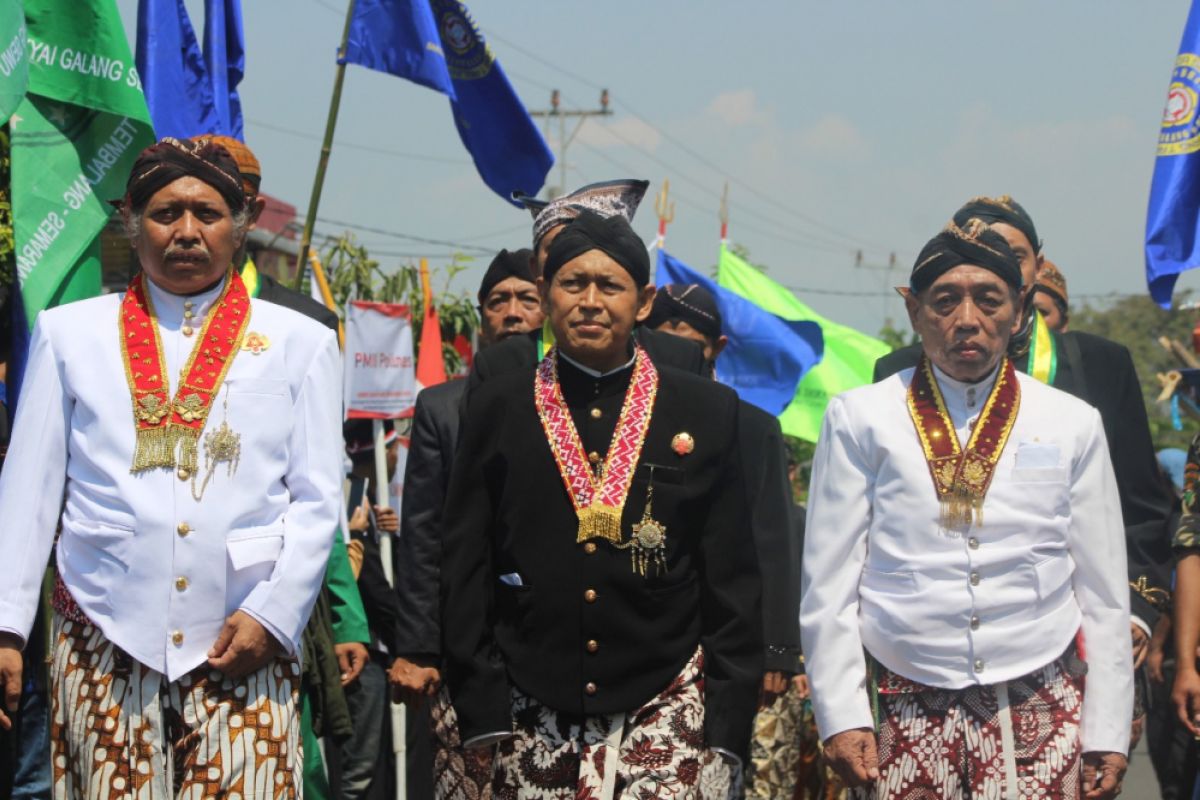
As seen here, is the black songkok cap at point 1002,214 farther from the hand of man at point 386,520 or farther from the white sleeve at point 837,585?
the hand of man at point 386,520

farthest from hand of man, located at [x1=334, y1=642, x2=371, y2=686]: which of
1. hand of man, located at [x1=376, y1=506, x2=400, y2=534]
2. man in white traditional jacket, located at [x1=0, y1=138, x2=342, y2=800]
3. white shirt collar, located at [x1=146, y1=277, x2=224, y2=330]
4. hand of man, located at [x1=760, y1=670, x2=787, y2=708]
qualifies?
hand of man, located at [x1=376, y1=506, x2=400, y2=534]

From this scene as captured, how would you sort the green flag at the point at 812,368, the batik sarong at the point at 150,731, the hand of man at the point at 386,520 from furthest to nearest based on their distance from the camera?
the green flag at the point at 812,368, the hand of man at the point at 386,520, the batik sarong at the point at 150,731

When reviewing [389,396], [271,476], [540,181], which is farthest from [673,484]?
[389,396]

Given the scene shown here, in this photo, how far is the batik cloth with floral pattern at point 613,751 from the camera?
4.66m

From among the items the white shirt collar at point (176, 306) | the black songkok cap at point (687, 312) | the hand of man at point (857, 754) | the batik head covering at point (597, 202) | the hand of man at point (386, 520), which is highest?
the batik head covering at point (597, 202)

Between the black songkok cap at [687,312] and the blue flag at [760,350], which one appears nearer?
the black songkok cap at [687,312]

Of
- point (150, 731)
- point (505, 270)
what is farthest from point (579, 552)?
point (505, 270)

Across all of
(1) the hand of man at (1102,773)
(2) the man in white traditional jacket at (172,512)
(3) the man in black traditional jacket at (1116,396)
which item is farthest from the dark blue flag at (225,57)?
(1) the hand of man at (1102,773)

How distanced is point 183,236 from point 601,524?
4.50ft

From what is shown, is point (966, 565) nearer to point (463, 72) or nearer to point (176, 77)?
point (176, 77)

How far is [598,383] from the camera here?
499 centimetres

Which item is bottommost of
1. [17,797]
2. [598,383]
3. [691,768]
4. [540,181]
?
[17,797]

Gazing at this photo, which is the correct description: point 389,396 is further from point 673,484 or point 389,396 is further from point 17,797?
point 673,484

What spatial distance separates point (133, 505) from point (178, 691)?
1.60 feet
